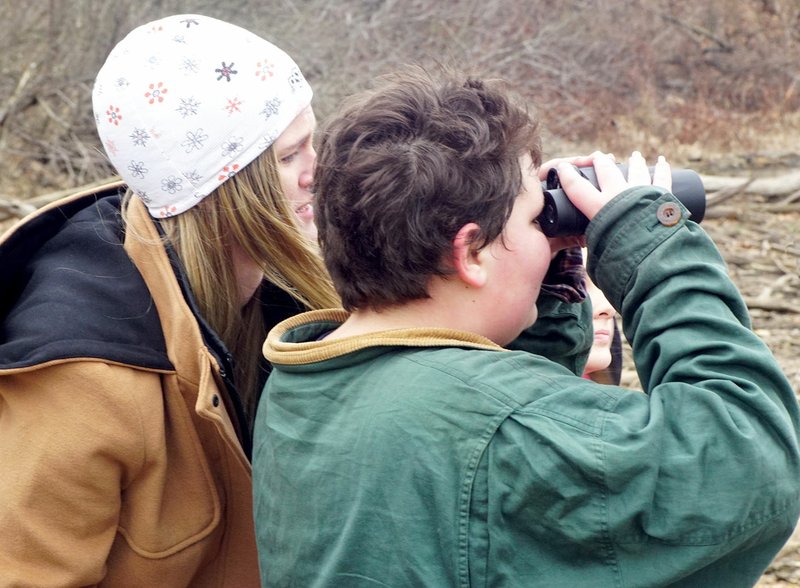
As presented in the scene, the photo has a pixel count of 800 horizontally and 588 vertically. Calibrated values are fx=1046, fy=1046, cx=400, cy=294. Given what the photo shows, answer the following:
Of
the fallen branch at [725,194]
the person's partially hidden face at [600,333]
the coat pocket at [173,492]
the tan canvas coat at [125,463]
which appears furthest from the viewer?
the fallen branch at [725,194]

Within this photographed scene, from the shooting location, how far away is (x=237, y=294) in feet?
7.72

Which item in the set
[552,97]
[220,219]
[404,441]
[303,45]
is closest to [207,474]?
[220,219]

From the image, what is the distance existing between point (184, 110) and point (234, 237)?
291mm

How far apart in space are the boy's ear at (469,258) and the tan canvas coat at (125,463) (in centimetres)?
65

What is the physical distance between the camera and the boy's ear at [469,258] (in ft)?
5.08

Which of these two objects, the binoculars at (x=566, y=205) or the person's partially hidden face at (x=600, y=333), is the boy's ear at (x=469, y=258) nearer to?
the binoculars at (x=566, y=205)

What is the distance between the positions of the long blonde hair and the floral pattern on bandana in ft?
0.10

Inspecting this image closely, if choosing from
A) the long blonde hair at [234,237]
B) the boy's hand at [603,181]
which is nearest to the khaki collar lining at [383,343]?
the boy's hand at [603,181]

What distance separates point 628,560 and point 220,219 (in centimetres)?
124

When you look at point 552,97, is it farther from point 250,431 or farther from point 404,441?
point 404,441

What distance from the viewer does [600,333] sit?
2756 mm

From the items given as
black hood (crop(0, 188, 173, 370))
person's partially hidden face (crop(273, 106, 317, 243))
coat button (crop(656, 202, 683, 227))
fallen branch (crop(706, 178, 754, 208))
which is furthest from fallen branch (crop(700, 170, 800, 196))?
coat button (crop(656, 202, 683, 227))

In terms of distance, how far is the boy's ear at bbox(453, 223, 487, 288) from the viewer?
1.55m

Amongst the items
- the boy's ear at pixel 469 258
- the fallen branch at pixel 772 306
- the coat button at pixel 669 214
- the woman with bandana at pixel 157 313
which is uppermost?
the coat button at pixel 669 214
